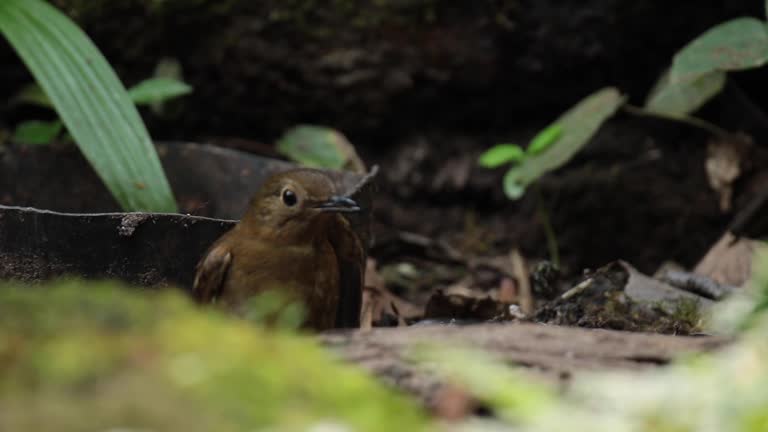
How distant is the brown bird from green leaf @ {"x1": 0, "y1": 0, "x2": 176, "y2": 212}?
0.68 metres

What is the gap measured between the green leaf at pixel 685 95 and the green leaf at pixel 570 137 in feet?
0.66

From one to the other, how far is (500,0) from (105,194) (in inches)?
87.8

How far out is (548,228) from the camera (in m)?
5.59

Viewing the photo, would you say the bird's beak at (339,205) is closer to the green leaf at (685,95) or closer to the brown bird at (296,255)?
the brown bird at (296,255)

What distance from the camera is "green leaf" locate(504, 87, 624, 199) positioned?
16.8ft

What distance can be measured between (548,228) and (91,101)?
2.25 meters

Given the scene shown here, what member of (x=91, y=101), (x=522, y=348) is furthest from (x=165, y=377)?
(x=91, y=101)

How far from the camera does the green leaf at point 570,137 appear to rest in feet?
16.8

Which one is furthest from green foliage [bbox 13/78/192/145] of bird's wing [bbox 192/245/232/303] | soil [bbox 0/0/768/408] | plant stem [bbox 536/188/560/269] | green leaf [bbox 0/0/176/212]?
plant stem [bbox 536/188/560/269]

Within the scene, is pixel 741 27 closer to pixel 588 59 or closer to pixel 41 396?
pixel 588 59

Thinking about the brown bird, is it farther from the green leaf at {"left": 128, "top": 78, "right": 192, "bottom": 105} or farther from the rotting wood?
the green leaf at {"left": 128, "top": 78, "right": 192, "bottom": 105}

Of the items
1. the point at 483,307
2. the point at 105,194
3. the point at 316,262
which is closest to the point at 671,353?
the point at 316,262

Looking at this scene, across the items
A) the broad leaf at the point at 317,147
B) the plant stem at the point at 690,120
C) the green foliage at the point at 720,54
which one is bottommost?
the broad leaf at the point at 317,147

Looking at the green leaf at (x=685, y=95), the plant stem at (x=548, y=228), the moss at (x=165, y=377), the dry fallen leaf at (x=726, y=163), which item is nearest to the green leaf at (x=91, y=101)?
the plant stem at (x=548, y=228)
